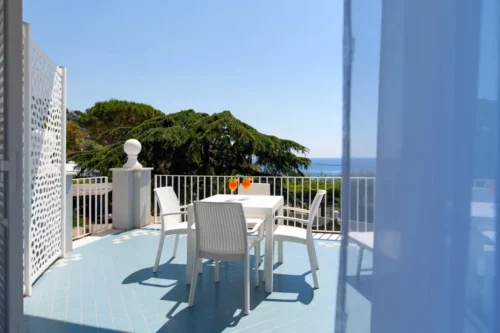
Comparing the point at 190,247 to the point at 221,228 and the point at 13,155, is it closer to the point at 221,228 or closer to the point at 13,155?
the point at 221,228

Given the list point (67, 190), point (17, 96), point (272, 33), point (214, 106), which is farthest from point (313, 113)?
point (17, 96)

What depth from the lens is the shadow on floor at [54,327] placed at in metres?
2.43

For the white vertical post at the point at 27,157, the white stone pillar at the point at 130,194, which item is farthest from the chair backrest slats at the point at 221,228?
the white stone pillar at the point at 130,194

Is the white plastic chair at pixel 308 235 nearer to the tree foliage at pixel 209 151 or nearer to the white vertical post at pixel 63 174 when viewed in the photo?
the white vertical post at pixel 63 174

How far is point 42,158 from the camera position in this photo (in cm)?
373

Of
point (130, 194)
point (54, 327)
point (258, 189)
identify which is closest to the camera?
point (54, 327)

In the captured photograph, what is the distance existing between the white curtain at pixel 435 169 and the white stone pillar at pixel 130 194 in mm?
5468

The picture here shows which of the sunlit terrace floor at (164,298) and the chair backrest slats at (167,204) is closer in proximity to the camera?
the sunlit terrace floor at (164,298)

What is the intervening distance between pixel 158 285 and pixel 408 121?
3164mm

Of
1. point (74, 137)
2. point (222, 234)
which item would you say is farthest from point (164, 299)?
point (74, 137)

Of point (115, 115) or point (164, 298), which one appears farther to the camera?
point (115, 115)

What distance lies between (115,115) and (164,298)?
14630 millimetres

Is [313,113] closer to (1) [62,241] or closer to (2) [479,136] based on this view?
(1) [62,241]

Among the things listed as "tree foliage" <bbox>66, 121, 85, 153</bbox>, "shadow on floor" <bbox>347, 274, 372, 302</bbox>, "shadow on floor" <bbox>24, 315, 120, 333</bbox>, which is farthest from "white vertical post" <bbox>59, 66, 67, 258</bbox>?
"tree foliage" <bbox>66, 121, 85, 153</bbox>
